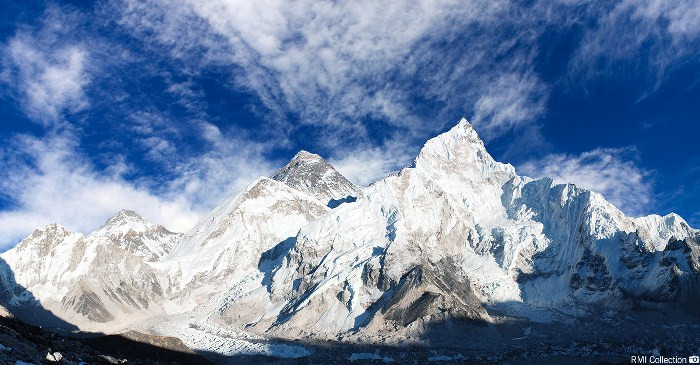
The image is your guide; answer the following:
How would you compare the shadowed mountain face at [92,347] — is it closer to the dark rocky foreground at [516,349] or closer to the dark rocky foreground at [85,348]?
the dark rocky foreground at [85,348]

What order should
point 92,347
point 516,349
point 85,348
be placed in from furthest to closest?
point 516,349
point 92,347
point 85,348

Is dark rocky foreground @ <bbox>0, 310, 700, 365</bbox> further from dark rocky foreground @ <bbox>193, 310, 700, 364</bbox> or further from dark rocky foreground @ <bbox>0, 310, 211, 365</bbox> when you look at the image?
dark rocky foreground @ <bbox>0, 310, 211, 365</bbox>

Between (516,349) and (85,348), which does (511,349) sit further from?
(85,348)

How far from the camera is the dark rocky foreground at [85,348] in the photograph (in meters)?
38.1

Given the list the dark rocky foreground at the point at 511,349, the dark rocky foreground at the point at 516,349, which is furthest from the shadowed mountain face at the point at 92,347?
the dark rocky foreground at the point at 516,349

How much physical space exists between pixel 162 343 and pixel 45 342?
65.4 metres

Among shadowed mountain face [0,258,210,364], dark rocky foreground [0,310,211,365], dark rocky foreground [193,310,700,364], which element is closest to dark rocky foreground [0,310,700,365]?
dark rocky foreground [193,310,700,364]

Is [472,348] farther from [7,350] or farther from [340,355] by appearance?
[7,350]

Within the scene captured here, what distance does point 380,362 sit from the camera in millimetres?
164250

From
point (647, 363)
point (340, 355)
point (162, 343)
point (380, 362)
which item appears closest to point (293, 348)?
point (340, 355)

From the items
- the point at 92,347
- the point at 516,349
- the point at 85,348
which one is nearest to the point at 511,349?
the point at 516,349

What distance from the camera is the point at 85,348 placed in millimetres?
60688

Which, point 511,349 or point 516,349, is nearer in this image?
point 516,349

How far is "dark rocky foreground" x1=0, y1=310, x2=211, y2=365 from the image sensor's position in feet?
125
